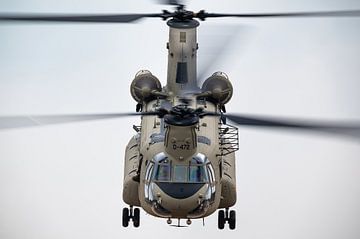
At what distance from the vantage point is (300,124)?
14992 mm

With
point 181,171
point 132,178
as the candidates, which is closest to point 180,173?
point 181,171

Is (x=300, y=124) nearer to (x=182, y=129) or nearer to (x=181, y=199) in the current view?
(x=182, y=129)

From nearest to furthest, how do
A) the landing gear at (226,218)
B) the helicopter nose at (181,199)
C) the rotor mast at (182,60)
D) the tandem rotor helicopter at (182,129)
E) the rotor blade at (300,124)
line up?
the rotor blade at (300,124), the tandem rotor helicopter at (182,129), the helicopter nose at (181,199), the rotor mast at (182,60), the landing gear at (226,218)

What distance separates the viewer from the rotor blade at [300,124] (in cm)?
1452

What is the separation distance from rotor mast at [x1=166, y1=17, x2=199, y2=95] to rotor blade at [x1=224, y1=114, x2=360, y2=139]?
4.34 m

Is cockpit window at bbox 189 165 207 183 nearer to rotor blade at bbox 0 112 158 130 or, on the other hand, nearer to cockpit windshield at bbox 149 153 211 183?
cockpit windshield at bbox 149 153 211 183

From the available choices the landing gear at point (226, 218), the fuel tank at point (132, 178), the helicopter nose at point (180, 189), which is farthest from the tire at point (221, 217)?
the helicopter nose at point (180, 189)

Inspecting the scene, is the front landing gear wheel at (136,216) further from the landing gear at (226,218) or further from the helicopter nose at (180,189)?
the helicopter nose at (180,189)

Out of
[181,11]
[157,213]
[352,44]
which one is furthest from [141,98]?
[352,44]

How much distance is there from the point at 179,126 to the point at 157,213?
1.72m

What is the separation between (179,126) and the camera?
16.9 meters

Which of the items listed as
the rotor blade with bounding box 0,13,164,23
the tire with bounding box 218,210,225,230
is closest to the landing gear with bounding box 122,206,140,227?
the tire with bounding box 218,210,225,230

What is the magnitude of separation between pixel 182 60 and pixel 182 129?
3.61 metres

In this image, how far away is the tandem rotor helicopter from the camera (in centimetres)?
1603
